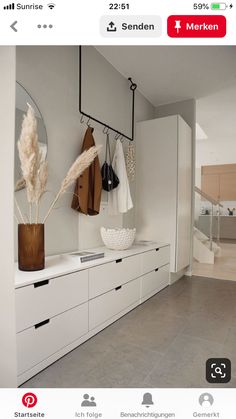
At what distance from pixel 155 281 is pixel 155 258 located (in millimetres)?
219

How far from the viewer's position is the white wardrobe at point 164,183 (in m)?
2.37

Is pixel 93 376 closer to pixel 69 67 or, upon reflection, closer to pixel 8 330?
pixel 8 330

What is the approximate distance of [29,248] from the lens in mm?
1169

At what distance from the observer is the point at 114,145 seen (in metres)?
2.23

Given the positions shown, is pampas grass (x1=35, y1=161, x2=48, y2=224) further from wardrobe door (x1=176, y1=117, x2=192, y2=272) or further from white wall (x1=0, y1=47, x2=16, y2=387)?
wardrobe door (x1=176, y1=117, x2=192, y2=272)

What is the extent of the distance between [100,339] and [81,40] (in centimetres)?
143

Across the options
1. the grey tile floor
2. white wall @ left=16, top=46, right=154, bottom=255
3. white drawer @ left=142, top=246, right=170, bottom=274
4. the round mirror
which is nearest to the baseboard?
white drawer @ left=142, top=246, right=170, bottom=274

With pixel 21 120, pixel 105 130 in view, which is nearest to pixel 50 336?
pixel 21 120

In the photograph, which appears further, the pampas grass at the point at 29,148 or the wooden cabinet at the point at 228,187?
the wooden cabinet at the point at 228,187

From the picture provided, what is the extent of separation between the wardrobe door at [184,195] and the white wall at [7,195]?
6.36ft
